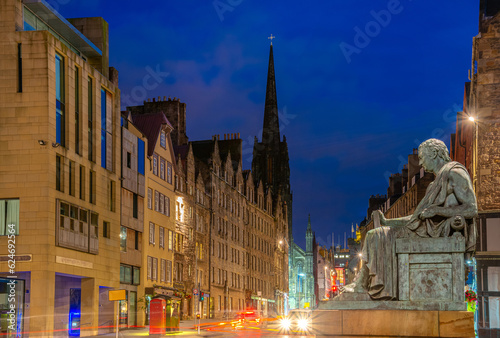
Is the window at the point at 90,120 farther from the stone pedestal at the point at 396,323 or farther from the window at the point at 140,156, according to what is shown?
the stone pedestal at the point at 396,323

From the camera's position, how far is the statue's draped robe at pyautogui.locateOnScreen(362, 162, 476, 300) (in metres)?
10.4

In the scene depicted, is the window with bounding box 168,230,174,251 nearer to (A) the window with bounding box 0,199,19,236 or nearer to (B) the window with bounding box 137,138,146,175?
(B) the window with bounding box 137,138,146,175

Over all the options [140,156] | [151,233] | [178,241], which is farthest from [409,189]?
[140,156]

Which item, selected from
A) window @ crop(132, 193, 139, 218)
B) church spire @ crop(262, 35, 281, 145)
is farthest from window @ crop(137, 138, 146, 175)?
church spire @ crop(262, 35, 281, 145)

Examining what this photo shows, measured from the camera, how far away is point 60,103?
3741 cm

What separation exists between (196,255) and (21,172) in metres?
30.6

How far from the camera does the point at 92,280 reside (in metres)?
40.2

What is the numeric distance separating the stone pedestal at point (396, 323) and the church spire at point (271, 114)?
124411 mm

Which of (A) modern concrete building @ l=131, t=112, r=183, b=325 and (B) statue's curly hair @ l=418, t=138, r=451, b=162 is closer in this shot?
(B) statue's curly hair @ l=418, t=138, r=451, b=162

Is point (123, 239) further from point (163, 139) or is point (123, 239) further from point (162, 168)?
point (163, 139)

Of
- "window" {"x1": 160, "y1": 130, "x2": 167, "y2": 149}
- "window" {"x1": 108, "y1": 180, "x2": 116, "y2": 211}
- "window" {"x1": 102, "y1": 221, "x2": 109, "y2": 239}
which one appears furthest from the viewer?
"window" {"x1": 160, "y1": 130, "x2": 167, "y2": 149}

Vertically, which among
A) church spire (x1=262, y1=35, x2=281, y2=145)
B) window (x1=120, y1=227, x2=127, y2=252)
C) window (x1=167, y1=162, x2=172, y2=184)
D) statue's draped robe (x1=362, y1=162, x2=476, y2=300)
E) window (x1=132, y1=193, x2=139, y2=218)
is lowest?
statue's draped robe (x1=362, y1=162, x2=476, y2=300)

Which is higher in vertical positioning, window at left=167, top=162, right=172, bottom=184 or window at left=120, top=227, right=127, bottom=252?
window at left=167, top=162, right=172, bottom=184

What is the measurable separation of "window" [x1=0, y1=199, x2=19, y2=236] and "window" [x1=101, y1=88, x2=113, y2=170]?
844 cm
